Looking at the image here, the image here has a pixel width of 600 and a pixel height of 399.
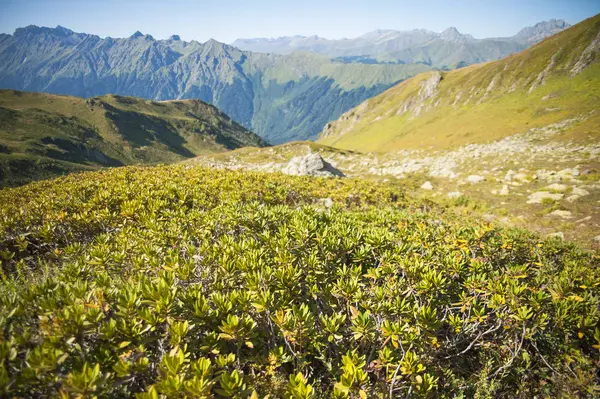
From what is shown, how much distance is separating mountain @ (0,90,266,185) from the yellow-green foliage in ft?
326

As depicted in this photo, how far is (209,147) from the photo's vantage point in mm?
183125

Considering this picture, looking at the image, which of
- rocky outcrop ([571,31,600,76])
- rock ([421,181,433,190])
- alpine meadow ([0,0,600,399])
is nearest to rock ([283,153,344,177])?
rock ([421,181,433,190])

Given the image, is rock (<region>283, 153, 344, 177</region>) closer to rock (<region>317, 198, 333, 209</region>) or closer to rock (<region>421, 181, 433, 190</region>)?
rock (<region>421, 181, 433, 190</region>)

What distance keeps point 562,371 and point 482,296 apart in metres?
1.74

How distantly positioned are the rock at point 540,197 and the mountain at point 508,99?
2101 centimetres

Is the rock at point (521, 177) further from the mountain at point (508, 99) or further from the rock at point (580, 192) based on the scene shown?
the mountain at point (508, 99)

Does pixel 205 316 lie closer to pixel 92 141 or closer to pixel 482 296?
pixel 482 296

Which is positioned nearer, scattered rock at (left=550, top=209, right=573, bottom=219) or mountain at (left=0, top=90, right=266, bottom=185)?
scattered rock at (left=550, top=209, right=573, bottom=219)

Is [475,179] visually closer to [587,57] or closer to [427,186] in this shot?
[427,186]

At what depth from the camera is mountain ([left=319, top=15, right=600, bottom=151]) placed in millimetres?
53875

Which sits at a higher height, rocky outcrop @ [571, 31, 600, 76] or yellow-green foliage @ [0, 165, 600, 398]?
rocky outcrop @ [571, 31, 600, 76]

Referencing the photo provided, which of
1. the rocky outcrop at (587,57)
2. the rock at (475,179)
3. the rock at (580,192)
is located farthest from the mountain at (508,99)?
the rock at (580,192)

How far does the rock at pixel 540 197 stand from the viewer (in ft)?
64.9

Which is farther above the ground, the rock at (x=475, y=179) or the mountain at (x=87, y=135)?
the mountain at (x=87, y=135)
